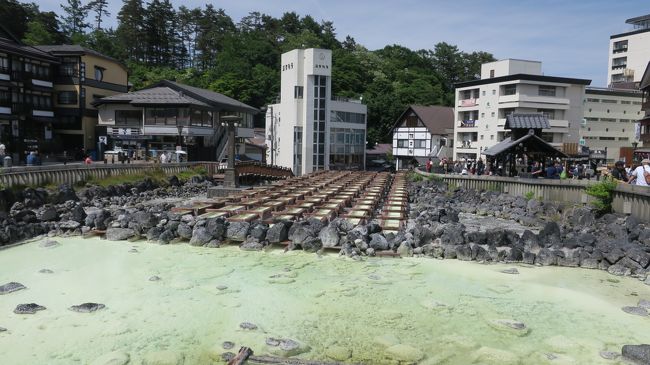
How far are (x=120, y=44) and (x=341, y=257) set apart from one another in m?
66.4

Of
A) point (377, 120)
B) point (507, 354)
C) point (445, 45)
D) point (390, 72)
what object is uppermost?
point (445, 45)

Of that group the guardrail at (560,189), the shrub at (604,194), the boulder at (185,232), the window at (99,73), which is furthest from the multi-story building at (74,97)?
the shrub at (604,194)

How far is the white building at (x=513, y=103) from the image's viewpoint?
4694 cm

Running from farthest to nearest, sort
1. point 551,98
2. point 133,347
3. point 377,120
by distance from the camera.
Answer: point 377,120 → point 551,98 → point 133,347

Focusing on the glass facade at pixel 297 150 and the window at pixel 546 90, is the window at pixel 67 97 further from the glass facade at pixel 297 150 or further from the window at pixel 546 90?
the window at pixel 546 90

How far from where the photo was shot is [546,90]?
4772 cm

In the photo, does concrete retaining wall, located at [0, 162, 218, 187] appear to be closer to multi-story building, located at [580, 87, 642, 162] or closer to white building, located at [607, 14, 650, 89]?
multi-story building, located at [580, 87, 642, 162]

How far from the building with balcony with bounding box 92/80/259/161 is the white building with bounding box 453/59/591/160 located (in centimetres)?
2649

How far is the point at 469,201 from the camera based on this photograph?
2752 centimetres

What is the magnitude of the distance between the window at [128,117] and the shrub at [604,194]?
33.8 m

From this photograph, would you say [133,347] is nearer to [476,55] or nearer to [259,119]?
[259,119]

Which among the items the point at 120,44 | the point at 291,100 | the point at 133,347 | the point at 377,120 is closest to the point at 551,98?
the point at 377,120

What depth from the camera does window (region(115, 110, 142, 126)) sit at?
39.7 m

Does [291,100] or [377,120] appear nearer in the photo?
[291,100]
